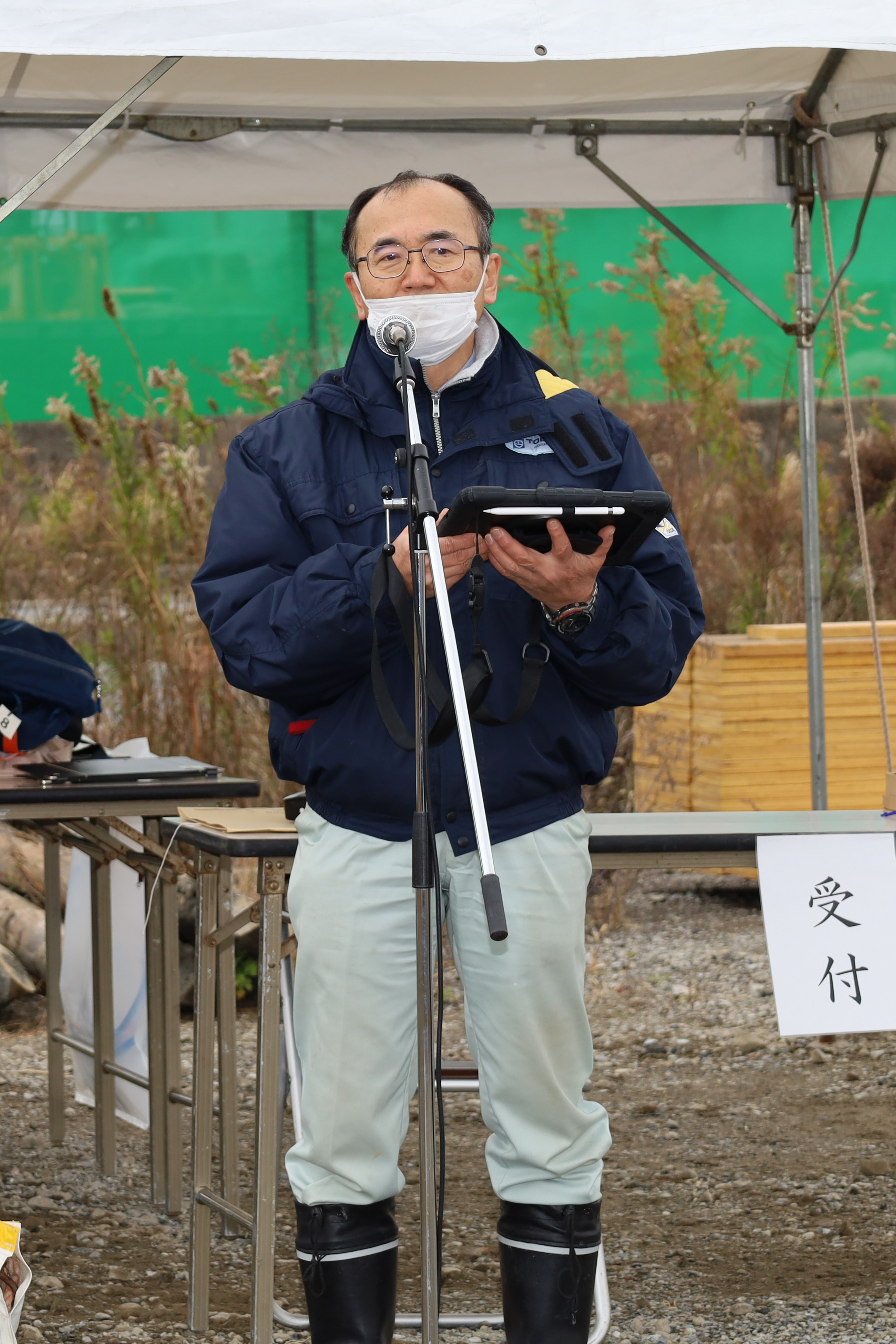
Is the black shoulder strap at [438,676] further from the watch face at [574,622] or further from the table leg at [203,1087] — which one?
the table leg at [203,1087]

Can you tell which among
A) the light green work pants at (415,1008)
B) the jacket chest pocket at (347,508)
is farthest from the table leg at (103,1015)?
the jacket chest pocket at (347,508)

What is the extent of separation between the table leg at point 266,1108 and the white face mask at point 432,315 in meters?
1.03

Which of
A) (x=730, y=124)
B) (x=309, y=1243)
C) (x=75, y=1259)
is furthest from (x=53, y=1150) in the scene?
(x=730, y=124)

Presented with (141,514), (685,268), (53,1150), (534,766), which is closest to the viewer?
(534,766)

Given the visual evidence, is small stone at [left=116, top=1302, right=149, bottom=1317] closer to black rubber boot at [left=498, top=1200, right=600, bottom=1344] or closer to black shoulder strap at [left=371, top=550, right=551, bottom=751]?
black rubber boot at [left=498, top=1200, right=600, bottom=1344]

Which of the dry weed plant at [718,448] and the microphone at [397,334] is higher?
the dry weed plant at [718,448]

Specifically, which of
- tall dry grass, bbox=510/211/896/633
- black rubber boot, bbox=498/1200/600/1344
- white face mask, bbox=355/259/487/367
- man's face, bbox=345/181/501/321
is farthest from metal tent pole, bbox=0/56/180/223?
tall dry grass, bbox=510/211/896/633

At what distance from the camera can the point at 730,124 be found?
14.3 feet

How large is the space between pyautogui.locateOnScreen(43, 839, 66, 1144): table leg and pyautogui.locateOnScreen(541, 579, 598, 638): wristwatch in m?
2.46

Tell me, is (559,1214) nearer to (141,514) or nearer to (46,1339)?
(46,1339)

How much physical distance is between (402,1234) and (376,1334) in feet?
4.79

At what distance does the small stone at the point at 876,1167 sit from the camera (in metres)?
3.98

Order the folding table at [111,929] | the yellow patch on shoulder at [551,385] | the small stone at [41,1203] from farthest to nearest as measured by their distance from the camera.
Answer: the small stone at [41,1203], the folding table at [111,929], the yellow patch on shoulder at [551,385]

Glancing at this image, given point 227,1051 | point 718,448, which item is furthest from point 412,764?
point 718,448
